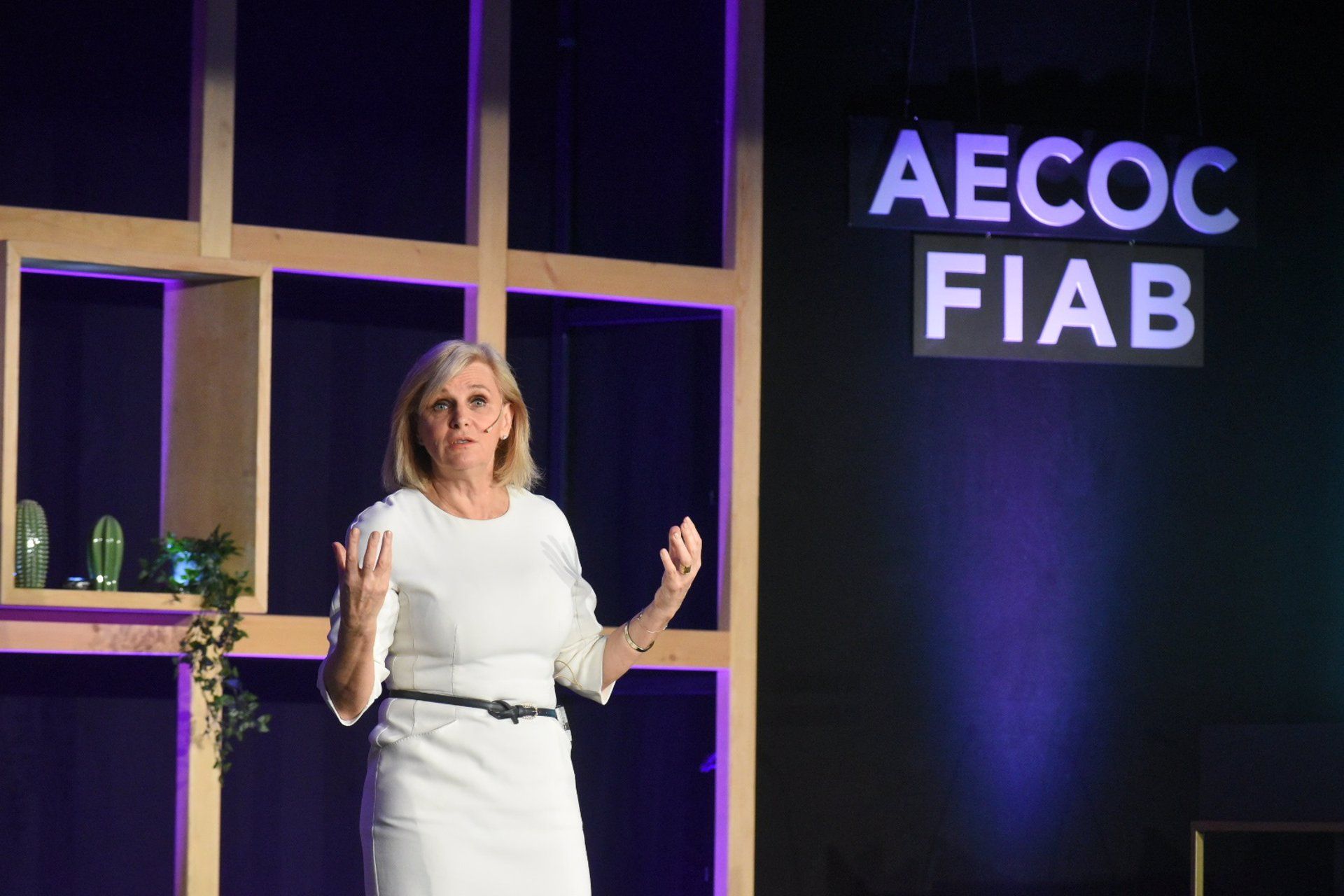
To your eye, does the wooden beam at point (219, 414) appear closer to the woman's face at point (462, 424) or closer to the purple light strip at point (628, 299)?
the purple light strip at point (628, 299)

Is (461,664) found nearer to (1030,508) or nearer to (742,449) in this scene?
(742,449)

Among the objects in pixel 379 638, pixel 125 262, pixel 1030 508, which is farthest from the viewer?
pixel 1030 508

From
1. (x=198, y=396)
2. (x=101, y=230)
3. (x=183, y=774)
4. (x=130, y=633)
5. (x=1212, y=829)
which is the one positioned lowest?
(x=1212, y=829)

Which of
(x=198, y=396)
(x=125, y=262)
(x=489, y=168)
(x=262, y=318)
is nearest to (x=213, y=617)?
(x=198, y=396)

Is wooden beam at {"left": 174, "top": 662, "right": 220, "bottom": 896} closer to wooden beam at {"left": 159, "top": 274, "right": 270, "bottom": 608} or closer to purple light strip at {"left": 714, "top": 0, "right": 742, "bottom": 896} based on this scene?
wooden beam at {"left": 159, "top": 274, "right": 270, "bottom": 608}

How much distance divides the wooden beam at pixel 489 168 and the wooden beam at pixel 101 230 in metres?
0.76

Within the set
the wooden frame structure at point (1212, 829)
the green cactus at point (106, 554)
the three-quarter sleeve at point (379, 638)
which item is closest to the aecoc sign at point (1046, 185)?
the wooden frame structure at point (1212, 829)

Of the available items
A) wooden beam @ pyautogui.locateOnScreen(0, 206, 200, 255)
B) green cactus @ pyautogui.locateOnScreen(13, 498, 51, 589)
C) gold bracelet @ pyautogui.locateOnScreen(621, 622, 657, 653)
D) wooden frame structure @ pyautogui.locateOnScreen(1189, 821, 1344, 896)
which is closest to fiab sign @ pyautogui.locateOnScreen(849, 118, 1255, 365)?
wooden frame structure @ pyautogui.locateOnScreen(1189, 821, 1344, 896)

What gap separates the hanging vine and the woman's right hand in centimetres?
193

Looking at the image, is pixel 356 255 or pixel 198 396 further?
pixel 356 255

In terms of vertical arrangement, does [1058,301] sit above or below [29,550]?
A: above

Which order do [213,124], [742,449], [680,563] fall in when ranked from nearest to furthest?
1. [680,563]
2. [213,124]
3. [742,449]

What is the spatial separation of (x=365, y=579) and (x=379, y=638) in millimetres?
208

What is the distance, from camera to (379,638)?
7.80ft
